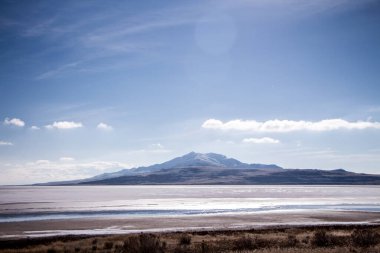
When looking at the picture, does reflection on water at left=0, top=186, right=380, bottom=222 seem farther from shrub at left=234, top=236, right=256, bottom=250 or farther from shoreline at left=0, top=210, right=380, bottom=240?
shrub at left=234, top=236, right=256, bottom=250

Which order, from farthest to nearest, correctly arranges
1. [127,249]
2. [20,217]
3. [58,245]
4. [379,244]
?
1. [20,217]
2. [58,245]
3. [379,244]
4. [127,249]

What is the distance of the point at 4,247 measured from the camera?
29.8 metres

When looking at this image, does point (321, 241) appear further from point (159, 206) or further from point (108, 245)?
point (159, 206)

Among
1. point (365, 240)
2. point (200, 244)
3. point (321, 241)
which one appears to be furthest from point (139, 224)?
point (365, 240)

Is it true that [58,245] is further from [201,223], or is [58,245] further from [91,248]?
[201,223]

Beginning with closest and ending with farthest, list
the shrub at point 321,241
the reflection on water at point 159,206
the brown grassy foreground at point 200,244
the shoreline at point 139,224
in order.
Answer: the brown grassy foreground at point 200,244 < the shrub at point 321,241 < the shoreline at point 139,224 < the reflection on water at point 159,206

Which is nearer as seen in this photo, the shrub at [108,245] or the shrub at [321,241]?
the shrub at [321,241]

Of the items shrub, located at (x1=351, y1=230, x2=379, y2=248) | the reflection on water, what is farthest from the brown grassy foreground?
the reflection on water

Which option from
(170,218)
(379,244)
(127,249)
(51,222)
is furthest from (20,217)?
(379,244)

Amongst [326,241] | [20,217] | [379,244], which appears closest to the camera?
[379,244]

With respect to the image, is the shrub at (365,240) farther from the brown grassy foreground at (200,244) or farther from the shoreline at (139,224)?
the shoreline at (139,224)

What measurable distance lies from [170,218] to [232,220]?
9.01 meters

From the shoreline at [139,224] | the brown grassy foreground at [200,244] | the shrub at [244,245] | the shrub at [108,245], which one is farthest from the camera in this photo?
the shoreline at [139,224]

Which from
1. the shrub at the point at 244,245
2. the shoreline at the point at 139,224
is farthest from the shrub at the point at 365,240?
the shoreline at the point at 139,224
